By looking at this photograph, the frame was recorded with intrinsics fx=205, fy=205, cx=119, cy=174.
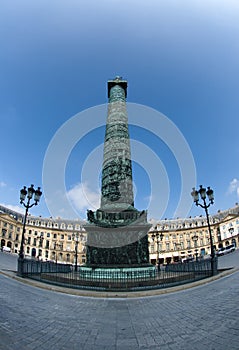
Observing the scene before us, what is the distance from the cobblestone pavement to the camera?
2846 millimetres

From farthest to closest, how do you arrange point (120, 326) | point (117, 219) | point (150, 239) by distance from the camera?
1. point (150, 239)
2. point (117, 219)
3. point (120, 326)

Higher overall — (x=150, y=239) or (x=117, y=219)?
(x=117, y=219)

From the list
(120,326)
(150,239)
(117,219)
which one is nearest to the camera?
(120,326)

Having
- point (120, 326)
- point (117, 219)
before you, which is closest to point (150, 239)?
point (117, 219)

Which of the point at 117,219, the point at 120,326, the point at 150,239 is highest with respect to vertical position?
the point at 117,219

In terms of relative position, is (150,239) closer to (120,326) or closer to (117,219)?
(117,219)

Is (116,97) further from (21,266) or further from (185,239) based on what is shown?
(185,239)

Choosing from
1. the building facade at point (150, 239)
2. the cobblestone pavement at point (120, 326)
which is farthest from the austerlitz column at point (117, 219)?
the building facade at point (150, 239)

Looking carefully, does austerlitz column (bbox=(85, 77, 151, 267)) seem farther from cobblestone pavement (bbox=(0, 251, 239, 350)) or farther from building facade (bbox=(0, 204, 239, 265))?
building facade (bbox=(0, 204, 239, 265))

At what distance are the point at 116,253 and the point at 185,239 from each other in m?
53.8

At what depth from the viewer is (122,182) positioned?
592 inches

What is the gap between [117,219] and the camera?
43.2 feet

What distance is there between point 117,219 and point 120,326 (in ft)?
30.7

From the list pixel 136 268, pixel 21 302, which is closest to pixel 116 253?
pixel 136 268
